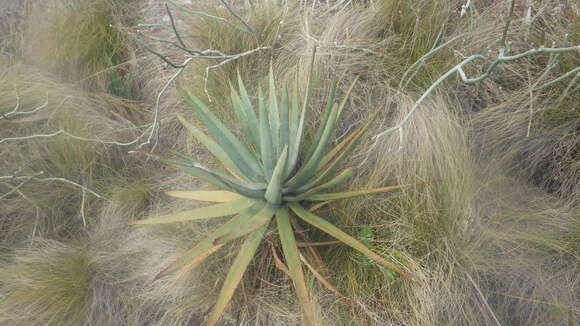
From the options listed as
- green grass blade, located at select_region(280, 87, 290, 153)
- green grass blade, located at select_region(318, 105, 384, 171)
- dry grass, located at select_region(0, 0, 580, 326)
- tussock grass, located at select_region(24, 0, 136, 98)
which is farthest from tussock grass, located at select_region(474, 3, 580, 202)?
tussock grass, located at select_region(24, 0, 136, 98)

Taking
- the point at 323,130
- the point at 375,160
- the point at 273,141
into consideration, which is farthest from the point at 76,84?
the point at 375,160

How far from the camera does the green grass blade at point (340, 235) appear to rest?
1.33m

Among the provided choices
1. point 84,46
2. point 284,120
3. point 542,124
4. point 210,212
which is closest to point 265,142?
point 284,120

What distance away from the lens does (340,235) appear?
138cm

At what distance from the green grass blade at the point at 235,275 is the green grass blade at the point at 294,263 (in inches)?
3.0

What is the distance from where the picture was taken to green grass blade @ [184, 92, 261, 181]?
1485 mm

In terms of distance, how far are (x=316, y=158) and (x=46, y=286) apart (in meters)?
1.39

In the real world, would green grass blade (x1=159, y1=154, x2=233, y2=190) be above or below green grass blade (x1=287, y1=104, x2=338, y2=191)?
below

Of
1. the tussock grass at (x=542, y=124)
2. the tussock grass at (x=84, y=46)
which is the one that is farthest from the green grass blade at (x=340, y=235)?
the tussock grass at (x=84, y=46)

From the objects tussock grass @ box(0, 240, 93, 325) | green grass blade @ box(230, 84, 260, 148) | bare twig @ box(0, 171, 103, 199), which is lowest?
tussock grass @ box(0, 240, 93, 325)

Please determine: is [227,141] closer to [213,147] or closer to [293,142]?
[213,147]

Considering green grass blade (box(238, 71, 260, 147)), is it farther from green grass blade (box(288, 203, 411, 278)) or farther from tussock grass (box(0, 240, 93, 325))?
tussock grass (box(0, 240, 93, 325))

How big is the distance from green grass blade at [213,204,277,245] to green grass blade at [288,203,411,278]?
0.10 m

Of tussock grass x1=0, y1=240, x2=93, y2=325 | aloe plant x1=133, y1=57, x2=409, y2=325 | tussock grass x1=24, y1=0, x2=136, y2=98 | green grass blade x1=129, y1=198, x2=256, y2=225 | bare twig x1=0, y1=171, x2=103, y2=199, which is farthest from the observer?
tussock grass x1=24, y1=0, x2=136, y2=98
